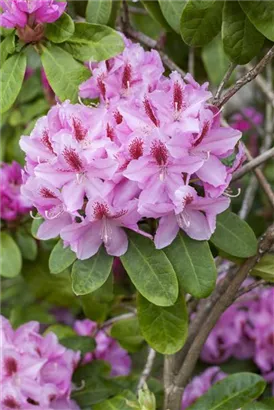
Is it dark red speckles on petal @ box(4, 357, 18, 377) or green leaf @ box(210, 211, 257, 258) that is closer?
green leaf @ box(210, 211, 257, 258)

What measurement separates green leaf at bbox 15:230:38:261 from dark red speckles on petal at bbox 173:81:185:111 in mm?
899

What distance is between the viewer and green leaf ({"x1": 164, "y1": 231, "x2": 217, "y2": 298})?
1.51 meters

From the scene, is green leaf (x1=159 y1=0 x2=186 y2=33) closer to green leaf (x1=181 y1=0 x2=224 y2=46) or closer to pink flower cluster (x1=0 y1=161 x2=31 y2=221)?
green leaf (x1=181 y1=0 x2=224 y2=46)

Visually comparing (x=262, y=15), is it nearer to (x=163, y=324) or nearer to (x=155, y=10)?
(x=155, y=10)

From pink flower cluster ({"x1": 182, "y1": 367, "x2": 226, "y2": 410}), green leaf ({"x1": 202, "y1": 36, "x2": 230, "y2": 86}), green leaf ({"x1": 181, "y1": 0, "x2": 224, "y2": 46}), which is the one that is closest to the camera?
green leaf ({"x1": 181, "y1": 0, "x2": 224, "y2": 46})

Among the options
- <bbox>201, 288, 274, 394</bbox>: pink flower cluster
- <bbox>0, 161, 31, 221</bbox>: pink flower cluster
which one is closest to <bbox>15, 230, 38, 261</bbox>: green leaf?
<bbox>0, 161, 31, 221</bbox>: pink flower cluster

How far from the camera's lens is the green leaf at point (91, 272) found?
1520mm

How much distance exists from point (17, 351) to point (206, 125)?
0.71m

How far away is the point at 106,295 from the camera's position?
5.45 ft

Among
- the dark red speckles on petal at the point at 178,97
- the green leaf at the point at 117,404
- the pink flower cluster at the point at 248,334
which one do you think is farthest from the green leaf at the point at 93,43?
the pink flower cluster at the point at 248,334

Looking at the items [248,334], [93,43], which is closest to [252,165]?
[93,43]

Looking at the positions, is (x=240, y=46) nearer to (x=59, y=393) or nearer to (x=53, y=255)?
(x=53, y=255)

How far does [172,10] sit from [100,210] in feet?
1.68

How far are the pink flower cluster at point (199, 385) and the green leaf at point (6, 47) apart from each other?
1.03m
